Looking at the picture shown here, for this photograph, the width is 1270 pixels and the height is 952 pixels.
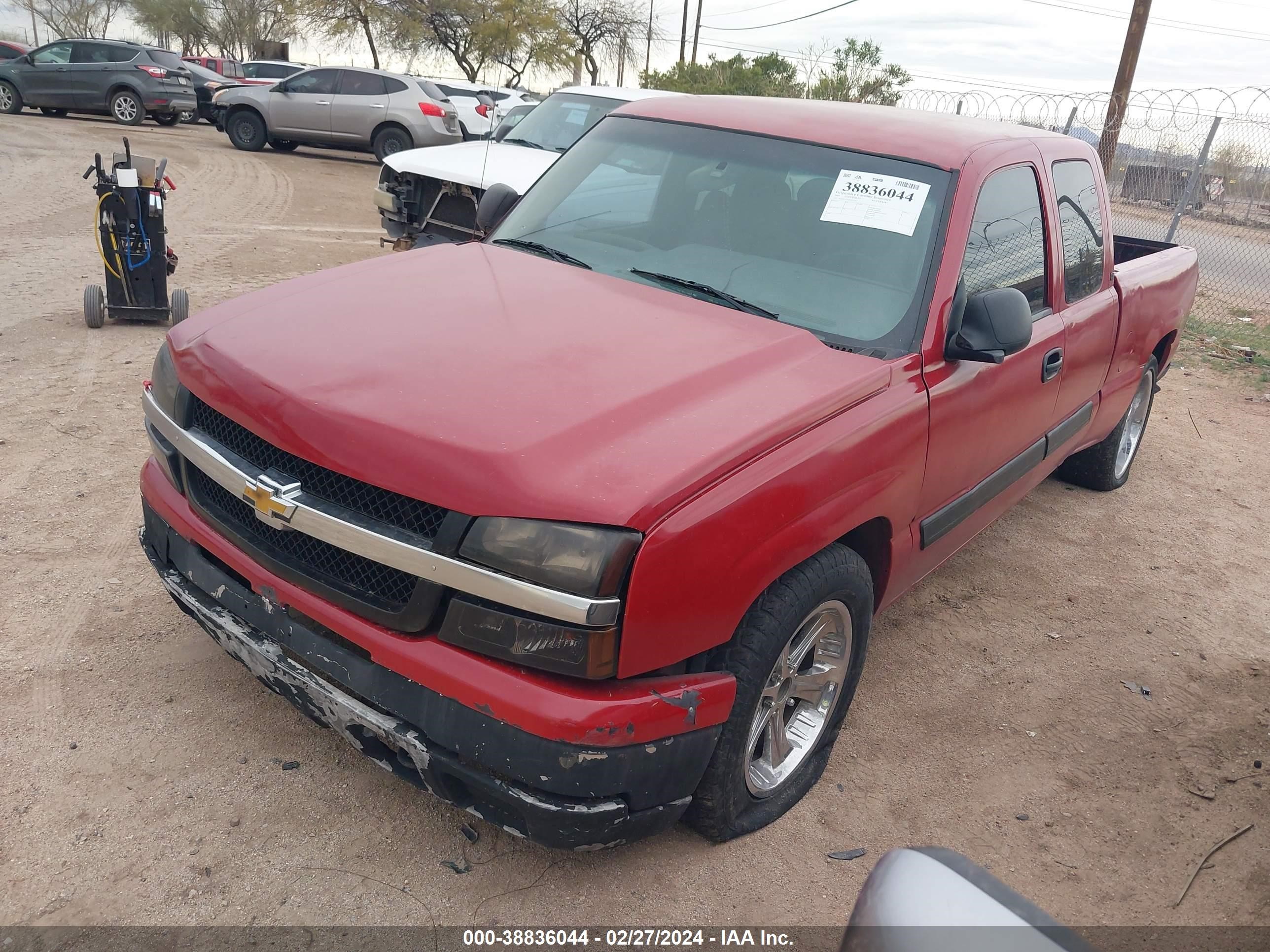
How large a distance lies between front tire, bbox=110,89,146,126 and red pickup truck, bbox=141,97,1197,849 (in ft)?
64.4

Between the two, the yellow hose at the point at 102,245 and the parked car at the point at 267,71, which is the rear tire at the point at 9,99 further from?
the yellow hose at the point at 102,245

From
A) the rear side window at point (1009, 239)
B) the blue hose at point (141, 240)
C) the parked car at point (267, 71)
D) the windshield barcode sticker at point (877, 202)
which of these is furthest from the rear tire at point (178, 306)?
the parked car at point (267, 71)

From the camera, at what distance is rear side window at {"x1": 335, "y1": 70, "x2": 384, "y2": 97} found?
58.2 feet

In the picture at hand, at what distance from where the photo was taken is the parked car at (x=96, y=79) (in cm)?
1950

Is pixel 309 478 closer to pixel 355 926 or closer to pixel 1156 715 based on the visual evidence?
pixel 355 926

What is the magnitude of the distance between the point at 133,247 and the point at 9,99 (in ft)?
56.2

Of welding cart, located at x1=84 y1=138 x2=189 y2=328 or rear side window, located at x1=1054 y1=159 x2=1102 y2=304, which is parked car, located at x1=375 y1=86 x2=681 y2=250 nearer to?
welding cart, located at x1=84 y1=138 x2=189 y2=328

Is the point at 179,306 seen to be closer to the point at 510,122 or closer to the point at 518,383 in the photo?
the point at 510,122

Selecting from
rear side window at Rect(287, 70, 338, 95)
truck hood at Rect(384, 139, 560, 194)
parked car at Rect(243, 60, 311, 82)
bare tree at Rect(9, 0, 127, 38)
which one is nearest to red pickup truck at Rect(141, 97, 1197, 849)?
truck hood at Rect(384, 139, 560, 194)

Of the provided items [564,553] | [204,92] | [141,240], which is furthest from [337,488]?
[204,92]

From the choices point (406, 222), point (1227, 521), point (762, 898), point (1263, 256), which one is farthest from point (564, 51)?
point (762, 898)

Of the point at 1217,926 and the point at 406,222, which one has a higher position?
the point at 406,222

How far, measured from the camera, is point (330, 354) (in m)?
2.57

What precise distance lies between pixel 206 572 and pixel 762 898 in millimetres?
1706
